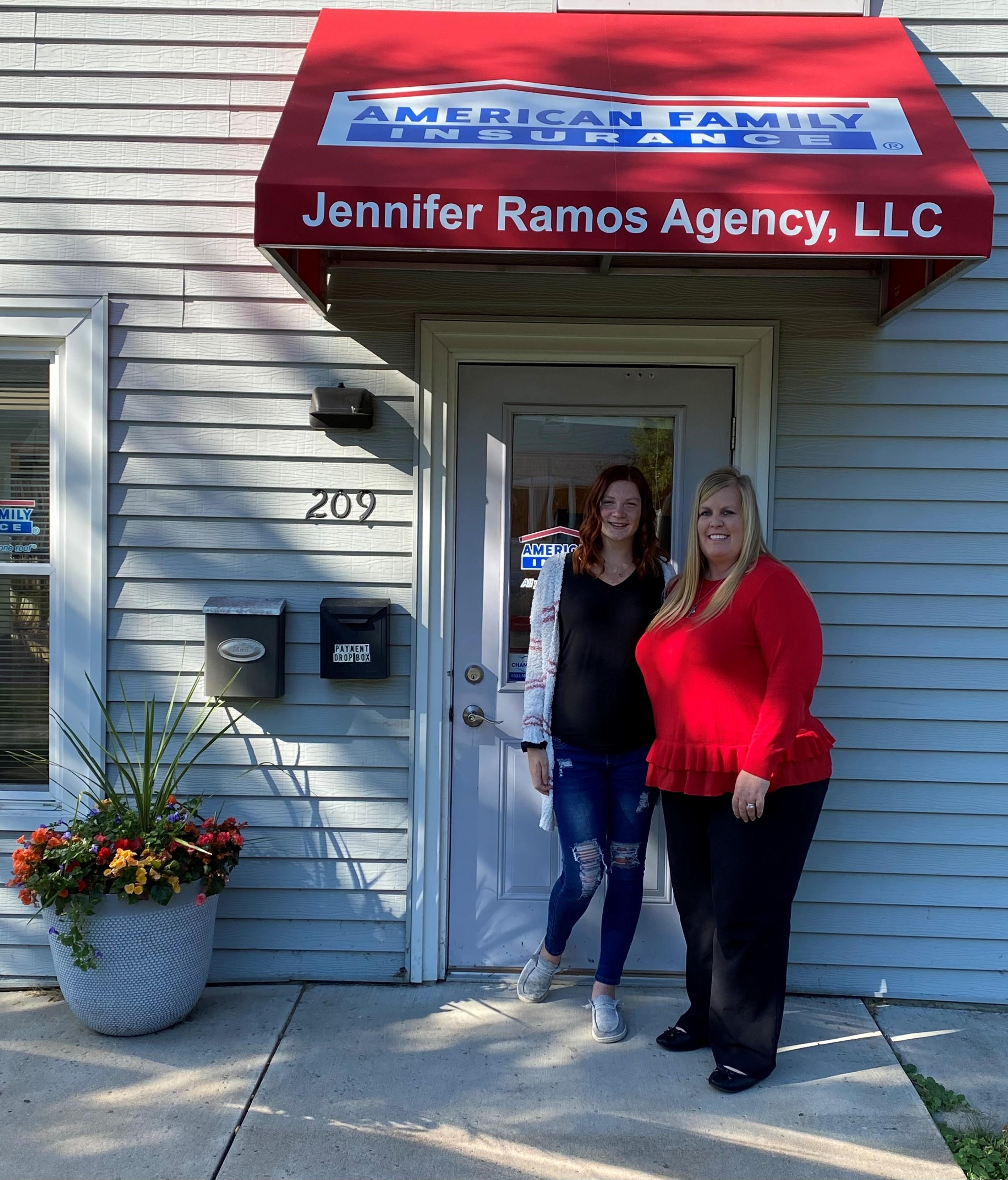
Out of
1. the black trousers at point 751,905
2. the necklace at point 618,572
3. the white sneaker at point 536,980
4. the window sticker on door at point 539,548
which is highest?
the window sticker on door at point 539,548

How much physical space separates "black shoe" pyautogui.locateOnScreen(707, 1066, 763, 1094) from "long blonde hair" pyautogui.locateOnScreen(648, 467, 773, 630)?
1.30 m

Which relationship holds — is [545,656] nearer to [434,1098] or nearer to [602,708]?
[602,708]

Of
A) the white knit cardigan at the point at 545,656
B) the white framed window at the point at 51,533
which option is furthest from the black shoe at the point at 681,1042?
the white framed window at the point at 51,533

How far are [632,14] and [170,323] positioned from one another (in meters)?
1.91

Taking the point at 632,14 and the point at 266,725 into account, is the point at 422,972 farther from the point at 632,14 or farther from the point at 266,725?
the point at 632,14

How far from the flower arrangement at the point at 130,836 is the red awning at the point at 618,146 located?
160cm

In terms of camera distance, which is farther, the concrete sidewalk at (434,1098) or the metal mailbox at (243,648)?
the metal mailbox at (243,648)

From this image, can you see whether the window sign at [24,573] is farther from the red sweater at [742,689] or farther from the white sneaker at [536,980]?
the red sweater at [742,689]

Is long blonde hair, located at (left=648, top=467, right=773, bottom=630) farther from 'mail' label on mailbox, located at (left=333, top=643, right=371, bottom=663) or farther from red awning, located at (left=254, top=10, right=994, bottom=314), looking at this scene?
'mail' label on mailbox, located at (left=333, top=643, right=371, bottom=663)

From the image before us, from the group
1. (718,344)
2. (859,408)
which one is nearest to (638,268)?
(718,344)

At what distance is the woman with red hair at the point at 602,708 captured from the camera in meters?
3.00

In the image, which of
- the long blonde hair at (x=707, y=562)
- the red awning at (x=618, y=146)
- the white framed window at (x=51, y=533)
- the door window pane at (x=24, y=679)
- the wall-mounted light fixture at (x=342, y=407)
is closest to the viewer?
the red awning at (x=618, y=146)

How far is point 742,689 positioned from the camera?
2.75 metres

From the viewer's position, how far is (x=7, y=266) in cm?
332
